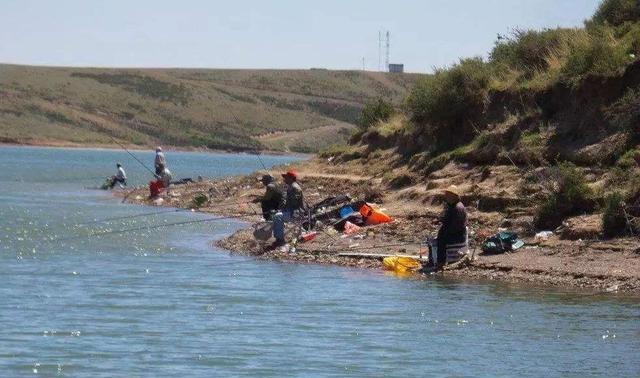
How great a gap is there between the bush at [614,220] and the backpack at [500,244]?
4.44 ft

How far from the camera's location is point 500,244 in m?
21.2

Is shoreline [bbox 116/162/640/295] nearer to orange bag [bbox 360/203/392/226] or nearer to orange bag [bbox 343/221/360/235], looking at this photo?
orange bag [bbox 343/221/360/235]

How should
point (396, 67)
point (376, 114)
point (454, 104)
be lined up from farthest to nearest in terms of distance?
1. point (396, 67)
2. point (376, 114)
3. point (454, 104)

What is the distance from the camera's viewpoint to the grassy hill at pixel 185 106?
112250 millimetres

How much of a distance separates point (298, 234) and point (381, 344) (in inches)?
371

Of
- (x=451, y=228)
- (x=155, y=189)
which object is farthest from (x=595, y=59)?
(x=155, y=189)

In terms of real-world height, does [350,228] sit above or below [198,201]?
above

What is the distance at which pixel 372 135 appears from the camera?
36312 millimetres

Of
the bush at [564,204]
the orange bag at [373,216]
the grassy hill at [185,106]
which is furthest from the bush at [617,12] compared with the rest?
the grassy hill at [185,106]

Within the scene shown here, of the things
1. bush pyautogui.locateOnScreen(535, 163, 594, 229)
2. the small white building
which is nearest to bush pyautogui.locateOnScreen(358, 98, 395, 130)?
bush pyautogui.locateOnScreen(535, 163, 594, 229)

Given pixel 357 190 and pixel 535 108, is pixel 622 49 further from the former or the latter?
pixel 357 190

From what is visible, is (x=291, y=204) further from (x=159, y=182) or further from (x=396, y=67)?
(x=396, y=67)

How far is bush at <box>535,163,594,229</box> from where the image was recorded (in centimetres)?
2242

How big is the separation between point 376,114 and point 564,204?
17.4 meters
